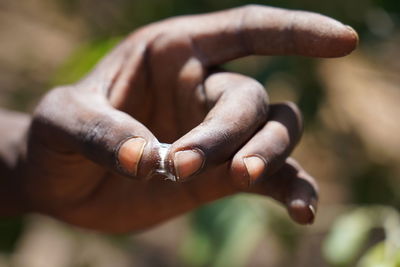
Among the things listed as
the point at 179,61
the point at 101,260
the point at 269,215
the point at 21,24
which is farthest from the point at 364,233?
the point at 21,24

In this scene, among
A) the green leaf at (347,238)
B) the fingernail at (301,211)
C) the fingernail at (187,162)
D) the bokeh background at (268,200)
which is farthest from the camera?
the bokeh background at (268,200)

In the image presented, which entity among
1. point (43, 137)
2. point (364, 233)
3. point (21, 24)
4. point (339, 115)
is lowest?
point (21, 24)

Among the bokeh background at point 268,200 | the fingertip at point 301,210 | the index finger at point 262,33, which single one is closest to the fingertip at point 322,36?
the index finger at point 262,33

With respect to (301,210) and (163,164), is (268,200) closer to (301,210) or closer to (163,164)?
(301,210)

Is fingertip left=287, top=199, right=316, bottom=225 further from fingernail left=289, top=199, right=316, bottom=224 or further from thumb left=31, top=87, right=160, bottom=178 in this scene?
thumb left=31, top=87, right=160, bottom=178

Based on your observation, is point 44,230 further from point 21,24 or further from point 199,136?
point 199,136

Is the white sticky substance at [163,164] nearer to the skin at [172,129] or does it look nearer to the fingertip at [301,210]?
the skin at [172,129]
